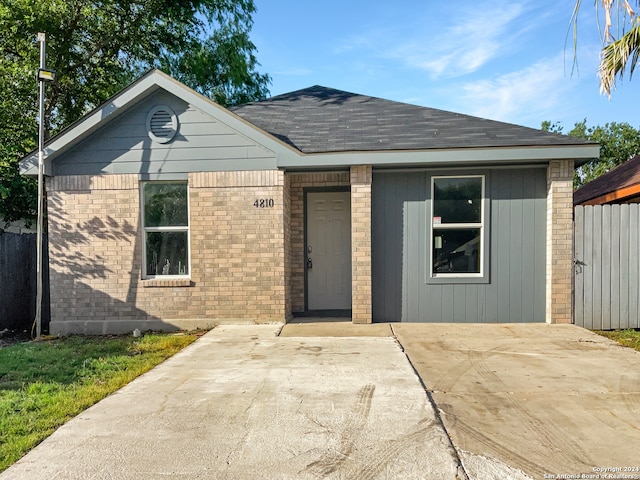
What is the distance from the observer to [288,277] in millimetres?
7652

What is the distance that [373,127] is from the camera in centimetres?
808

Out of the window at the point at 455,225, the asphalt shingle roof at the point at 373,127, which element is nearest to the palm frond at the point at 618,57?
the asphalt shingle roof at the point at 373,127

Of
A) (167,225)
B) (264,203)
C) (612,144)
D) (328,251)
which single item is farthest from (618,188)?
(612,144)

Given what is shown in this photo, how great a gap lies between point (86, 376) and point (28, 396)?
713mm

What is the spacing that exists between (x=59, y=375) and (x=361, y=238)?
15.6 feet

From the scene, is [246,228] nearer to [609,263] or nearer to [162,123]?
[162,123]

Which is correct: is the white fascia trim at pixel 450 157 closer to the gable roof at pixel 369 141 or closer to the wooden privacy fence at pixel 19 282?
the gable roof at pixel 369 141

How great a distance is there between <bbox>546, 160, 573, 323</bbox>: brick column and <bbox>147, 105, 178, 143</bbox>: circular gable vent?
6.54 metres

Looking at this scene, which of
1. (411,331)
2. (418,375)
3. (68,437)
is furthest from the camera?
(411,331)

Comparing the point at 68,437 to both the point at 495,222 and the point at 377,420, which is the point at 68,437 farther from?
the point at 495,222

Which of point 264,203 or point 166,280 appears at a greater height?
point 264,203

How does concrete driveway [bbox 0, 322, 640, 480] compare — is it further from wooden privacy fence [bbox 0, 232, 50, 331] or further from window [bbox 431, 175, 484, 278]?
wooden privacy fence [bbox 0, 232, 50, 331]

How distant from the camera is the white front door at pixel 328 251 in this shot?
8406mm

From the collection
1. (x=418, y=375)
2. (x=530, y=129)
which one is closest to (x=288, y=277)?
(x=418, y=375)
